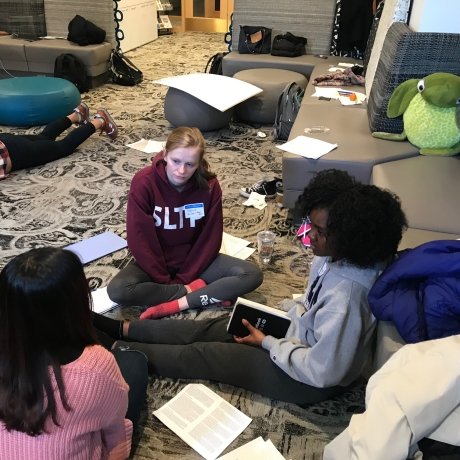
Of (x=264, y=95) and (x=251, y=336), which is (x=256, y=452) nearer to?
(x=251, y=336)

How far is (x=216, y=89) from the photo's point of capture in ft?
12.1

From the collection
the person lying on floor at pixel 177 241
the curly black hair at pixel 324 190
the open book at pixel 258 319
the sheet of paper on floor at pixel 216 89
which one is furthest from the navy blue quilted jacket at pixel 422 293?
the sheet of paper on floor at pixel 216 89

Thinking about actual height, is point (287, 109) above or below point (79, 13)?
below

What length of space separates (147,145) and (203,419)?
2545mm

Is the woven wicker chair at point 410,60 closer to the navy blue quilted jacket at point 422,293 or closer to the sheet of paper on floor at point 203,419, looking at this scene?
the navy blue quilted jacket at point 422,293

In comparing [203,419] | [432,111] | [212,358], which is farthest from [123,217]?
[432,111]

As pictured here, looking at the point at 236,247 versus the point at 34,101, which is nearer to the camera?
the point at 236,247

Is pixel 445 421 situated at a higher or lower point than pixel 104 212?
higher

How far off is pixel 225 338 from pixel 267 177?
1.68m

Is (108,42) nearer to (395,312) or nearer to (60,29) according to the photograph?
(60,29)

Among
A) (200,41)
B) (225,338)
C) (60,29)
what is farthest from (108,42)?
(225,338)

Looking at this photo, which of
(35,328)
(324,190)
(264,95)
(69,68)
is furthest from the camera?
(69,68)

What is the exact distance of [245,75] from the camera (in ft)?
13.5

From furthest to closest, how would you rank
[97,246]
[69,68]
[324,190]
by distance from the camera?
[69,68]
[97,246]
[324,190]
